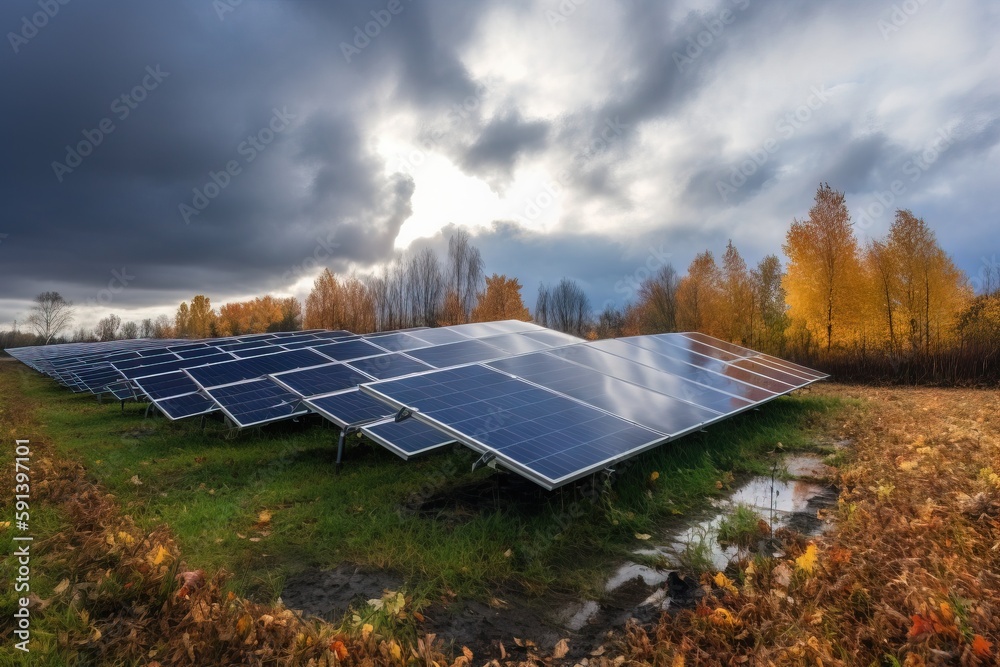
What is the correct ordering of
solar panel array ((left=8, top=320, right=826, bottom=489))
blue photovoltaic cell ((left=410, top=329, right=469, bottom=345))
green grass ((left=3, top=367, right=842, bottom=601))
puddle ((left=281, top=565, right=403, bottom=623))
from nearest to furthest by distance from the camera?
puddle ((left=281, top=565, right=403, bottom=623)) → green grass ((left=3, top=367, right=842, bottom=601)) → solar panel array ((left=8, top=320, right=826, bottom=489)) → blue photovoltaic cell ((left=410, top=329, right=469, bottom=345))

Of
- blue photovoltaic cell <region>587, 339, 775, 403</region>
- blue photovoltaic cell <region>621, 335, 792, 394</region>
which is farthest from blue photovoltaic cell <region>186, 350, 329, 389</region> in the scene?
blue photovoltaic cell <region>621, 335, 792, 394</region>

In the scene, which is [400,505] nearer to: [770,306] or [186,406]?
[186,406]

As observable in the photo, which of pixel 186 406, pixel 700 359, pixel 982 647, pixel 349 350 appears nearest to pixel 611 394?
pixel 982 647

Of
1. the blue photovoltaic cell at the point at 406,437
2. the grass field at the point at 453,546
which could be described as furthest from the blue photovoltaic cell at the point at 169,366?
the blue photovoltaic cell at the point at 406,437

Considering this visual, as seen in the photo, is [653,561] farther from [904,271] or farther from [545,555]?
[904,271]

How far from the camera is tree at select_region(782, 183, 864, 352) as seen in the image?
2853cm

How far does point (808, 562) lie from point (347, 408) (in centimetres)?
746

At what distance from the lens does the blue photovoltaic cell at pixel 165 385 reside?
13547 millimetres

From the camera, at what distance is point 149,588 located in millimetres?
4234

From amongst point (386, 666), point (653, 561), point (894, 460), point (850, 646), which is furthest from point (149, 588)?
point (894, 460)

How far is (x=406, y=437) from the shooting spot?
7.96m

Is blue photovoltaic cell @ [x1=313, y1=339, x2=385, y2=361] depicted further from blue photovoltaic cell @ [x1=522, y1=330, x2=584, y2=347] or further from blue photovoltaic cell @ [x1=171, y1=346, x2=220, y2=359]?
blue photovoltaic cell @ [x1=171, y1=346, x2=220, y2=359]

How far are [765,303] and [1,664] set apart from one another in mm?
45920

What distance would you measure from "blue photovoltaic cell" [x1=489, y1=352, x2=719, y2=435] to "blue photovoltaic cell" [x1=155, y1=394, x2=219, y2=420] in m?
7.74
